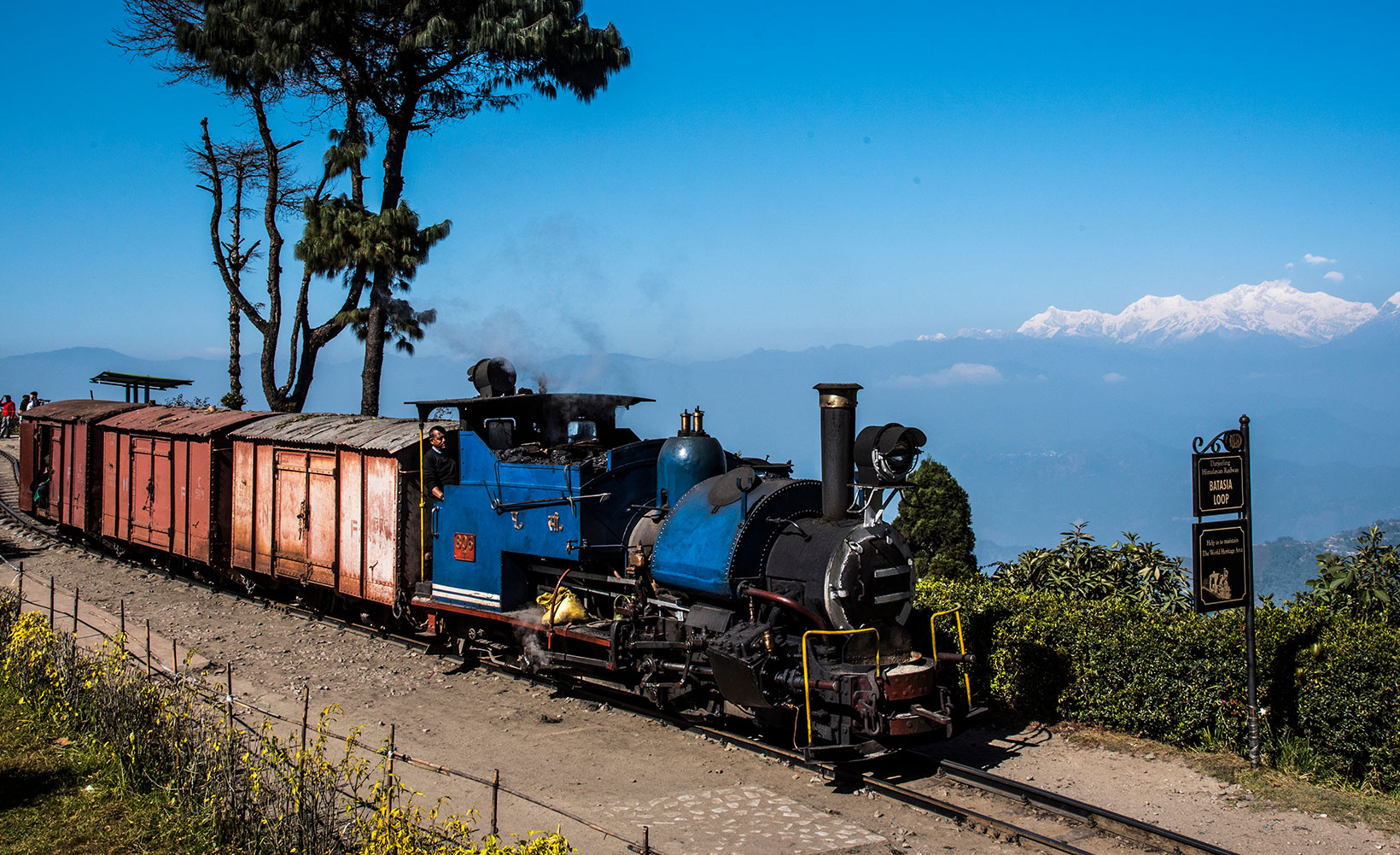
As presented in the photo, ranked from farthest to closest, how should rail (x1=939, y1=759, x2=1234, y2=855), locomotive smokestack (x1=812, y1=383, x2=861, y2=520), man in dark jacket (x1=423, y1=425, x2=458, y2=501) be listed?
man in dark jacket (x1=423, y1=425, x2=458, y2=501)
locomotive smokestack (x1=812, y1=383, x2=861, y2=520)
rail (x1=939, y1=759, x2=1234, y2=855)

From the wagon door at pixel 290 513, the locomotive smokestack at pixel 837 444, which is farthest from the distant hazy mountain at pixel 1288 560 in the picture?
the locomotive smokestack at pixel 837 444

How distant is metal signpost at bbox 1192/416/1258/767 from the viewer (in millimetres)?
9062

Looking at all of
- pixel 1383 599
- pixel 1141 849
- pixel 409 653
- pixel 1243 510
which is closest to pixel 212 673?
pixel 409 653

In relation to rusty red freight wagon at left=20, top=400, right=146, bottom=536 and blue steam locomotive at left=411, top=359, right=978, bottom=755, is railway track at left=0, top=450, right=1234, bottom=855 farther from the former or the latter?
rusty red freight wagon at left=20, top=400, right=146, bottom=536

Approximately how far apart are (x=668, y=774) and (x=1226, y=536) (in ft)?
19.5

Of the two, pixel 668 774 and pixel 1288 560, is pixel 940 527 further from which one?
pixel 1288 560

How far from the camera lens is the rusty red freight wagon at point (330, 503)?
1305 cm

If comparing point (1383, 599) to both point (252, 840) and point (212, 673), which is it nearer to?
point (252, 840)

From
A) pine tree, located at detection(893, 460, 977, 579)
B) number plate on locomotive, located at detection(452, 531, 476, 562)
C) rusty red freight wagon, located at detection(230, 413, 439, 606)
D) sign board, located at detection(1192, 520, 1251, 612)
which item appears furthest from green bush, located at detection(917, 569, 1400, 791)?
rusty red freight wagon, located at detection(230, 413, 439, 606)

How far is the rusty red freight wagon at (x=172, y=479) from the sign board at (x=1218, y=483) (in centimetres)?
1538

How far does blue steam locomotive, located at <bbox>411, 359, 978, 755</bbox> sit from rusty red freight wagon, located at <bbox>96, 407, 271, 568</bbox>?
6394 millimetres

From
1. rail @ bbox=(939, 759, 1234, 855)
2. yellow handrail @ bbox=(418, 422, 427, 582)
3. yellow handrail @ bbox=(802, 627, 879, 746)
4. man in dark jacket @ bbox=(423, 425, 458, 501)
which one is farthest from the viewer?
yellow handrail @ bbox=(418, 422, 427, 582)

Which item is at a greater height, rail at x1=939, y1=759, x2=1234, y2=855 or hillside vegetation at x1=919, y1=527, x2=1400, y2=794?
hillside vegetation at x1=919, y1=527, x2=1400, y2=794

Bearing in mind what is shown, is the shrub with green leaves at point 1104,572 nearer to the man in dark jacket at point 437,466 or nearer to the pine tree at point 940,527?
the pine tree at point 940,527
